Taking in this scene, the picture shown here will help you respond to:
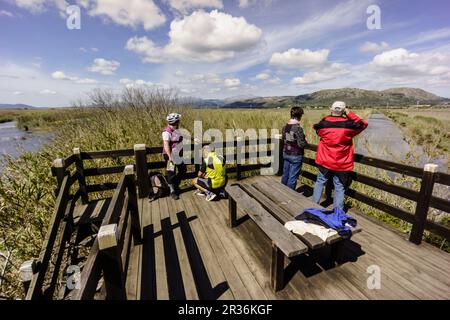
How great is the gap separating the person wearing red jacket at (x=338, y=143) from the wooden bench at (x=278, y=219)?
791mm

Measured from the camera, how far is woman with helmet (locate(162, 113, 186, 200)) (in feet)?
14.0

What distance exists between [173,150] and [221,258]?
236 cm

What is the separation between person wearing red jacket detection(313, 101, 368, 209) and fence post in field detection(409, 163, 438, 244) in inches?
33.7

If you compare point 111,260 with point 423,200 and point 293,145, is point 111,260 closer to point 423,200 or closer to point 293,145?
point 293,145

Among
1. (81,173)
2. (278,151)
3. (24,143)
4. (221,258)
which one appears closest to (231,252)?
(221,258)

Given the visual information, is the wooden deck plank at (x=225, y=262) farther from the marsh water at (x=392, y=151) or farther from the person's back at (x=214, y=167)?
the marsh water at (x=392, y=151)

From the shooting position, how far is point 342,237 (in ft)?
7.30

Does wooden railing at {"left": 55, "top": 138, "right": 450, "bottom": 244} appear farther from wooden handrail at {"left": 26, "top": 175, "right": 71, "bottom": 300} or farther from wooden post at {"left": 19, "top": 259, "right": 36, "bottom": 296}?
wooden post at {"left": 19, "top": 259, "right": 36, "bottom": 296}

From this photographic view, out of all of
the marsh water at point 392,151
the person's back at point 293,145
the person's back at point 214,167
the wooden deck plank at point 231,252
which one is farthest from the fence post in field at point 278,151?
A: the wooden deck plank at point 231,252

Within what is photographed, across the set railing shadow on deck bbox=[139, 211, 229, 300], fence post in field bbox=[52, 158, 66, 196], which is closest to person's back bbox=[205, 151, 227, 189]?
railing shadow on deck bbox=[139, 211, 229, 300]

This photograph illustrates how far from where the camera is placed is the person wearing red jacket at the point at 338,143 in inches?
124
